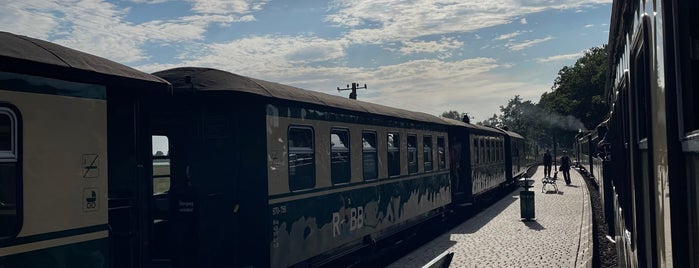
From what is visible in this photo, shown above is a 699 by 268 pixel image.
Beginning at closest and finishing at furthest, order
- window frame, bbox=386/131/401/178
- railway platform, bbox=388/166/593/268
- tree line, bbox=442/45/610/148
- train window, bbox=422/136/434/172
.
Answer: railway platform, bbox=388/166/593/268
window frame, bbox=386/131/401/178
train window, bbox=422/136/434/172
tree line, bbox=442/45/610/148

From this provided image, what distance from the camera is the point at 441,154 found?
1490 centimetres

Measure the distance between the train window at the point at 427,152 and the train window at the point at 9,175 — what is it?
10.1 meters

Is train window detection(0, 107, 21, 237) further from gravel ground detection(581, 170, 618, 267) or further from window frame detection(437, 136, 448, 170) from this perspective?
window frame detection(437, 136, 448, 170)

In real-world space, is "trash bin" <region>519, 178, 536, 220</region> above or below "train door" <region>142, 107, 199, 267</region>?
below

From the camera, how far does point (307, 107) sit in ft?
26.2

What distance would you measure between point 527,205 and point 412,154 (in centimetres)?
447

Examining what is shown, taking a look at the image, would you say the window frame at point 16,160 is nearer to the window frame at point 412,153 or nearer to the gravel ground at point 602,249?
the gravel ground at point 602,249

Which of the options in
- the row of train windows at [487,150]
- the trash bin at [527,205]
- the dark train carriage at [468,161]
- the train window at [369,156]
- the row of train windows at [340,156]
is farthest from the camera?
the row of train windows at [487,150]

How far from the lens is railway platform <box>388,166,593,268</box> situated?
33.7 ft

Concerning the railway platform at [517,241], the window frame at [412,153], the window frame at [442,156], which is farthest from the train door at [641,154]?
the window frame at [442,156]

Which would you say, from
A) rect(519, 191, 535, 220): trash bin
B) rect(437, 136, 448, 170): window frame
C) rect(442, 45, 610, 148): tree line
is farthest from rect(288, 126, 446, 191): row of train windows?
rect(442, 45, 610, 148): tree line

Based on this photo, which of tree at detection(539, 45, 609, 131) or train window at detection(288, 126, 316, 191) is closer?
train window at detection(288, 126, 316, 191)

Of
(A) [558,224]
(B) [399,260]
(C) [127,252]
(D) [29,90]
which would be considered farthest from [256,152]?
(A) [558,224]

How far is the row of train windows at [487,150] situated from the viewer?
1875cm
